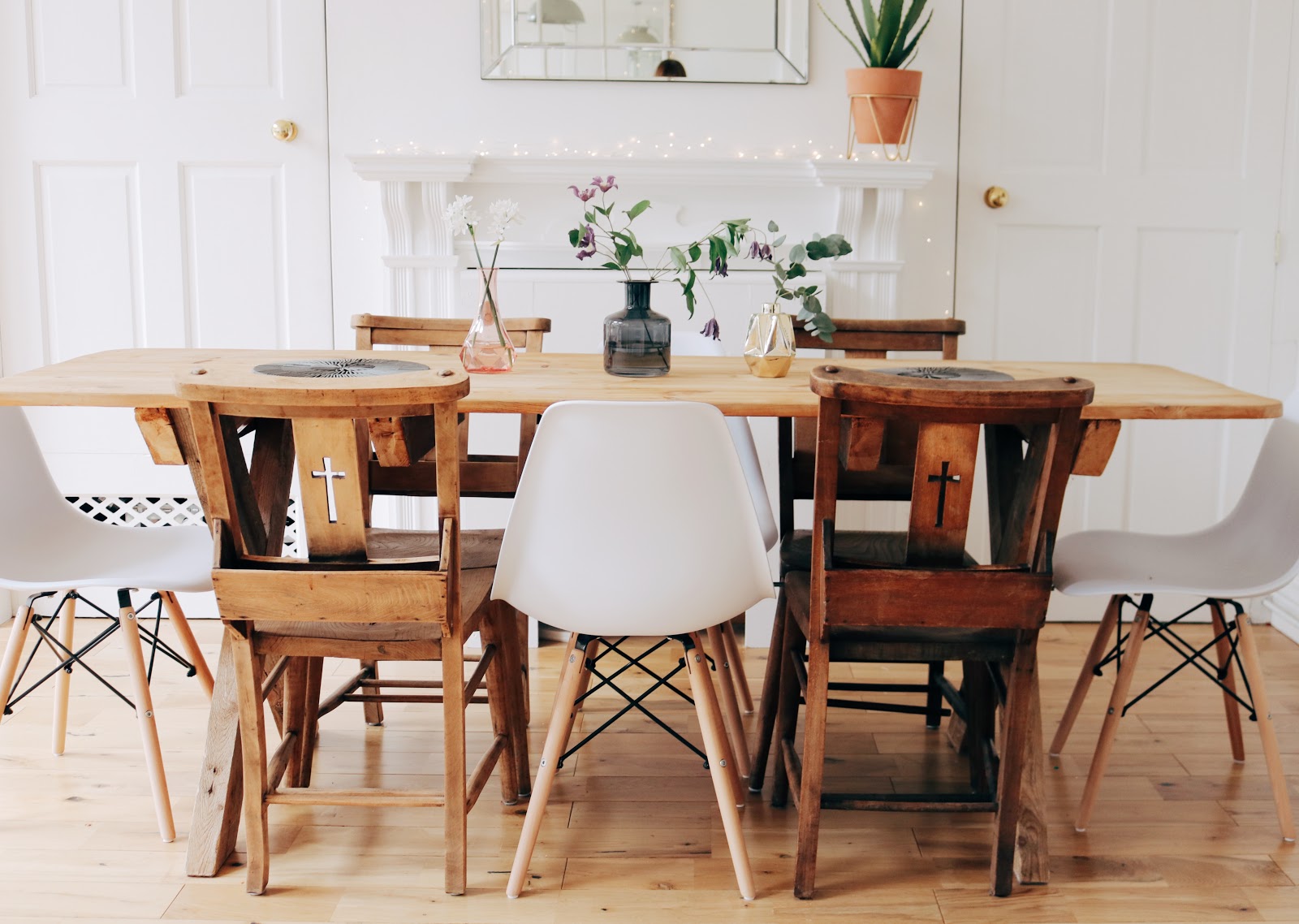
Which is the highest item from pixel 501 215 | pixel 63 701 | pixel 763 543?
pixel 501 215

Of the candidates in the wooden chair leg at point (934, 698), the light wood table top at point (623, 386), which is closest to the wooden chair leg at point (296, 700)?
the light wood table top at point (623, 386)

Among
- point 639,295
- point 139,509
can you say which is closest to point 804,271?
point 639,295

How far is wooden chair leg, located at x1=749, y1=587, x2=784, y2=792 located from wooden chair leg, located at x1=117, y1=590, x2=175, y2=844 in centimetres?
109

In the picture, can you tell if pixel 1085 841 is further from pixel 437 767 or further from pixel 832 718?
pixel 437 767

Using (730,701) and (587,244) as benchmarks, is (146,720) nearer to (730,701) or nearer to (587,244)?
(730,701)

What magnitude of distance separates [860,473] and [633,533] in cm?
91

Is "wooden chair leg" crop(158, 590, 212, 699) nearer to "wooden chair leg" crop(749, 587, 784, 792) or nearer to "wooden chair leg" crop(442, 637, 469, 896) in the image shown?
"wooden chair leg" crop(442, 637, 469, 896)

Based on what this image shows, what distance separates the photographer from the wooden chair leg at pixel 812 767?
1822 millimetres

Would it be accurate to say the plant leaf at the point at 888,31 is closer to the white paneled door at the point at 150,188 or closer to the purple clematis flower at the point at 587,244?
the purple clematis flower at the point at 587,244

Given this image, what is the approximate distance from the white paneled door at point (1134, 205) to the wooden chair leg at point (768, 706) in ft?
4.43

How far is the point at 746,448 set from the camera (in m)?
2.61

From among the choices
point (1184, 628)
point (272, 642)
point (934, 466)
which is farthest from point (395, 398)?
point (1184, 628)

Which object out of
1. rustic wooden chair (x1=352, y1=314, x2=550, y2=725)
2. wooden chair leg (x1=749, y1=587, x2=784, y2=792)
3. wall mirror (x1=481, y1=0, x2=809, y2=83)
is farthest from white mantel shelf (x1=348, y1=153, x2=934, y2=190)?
wooden chair leg (x1=749, y1=587, x2=784, y2=792)

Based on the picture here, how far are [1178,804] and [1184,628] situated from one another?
1243 mm
